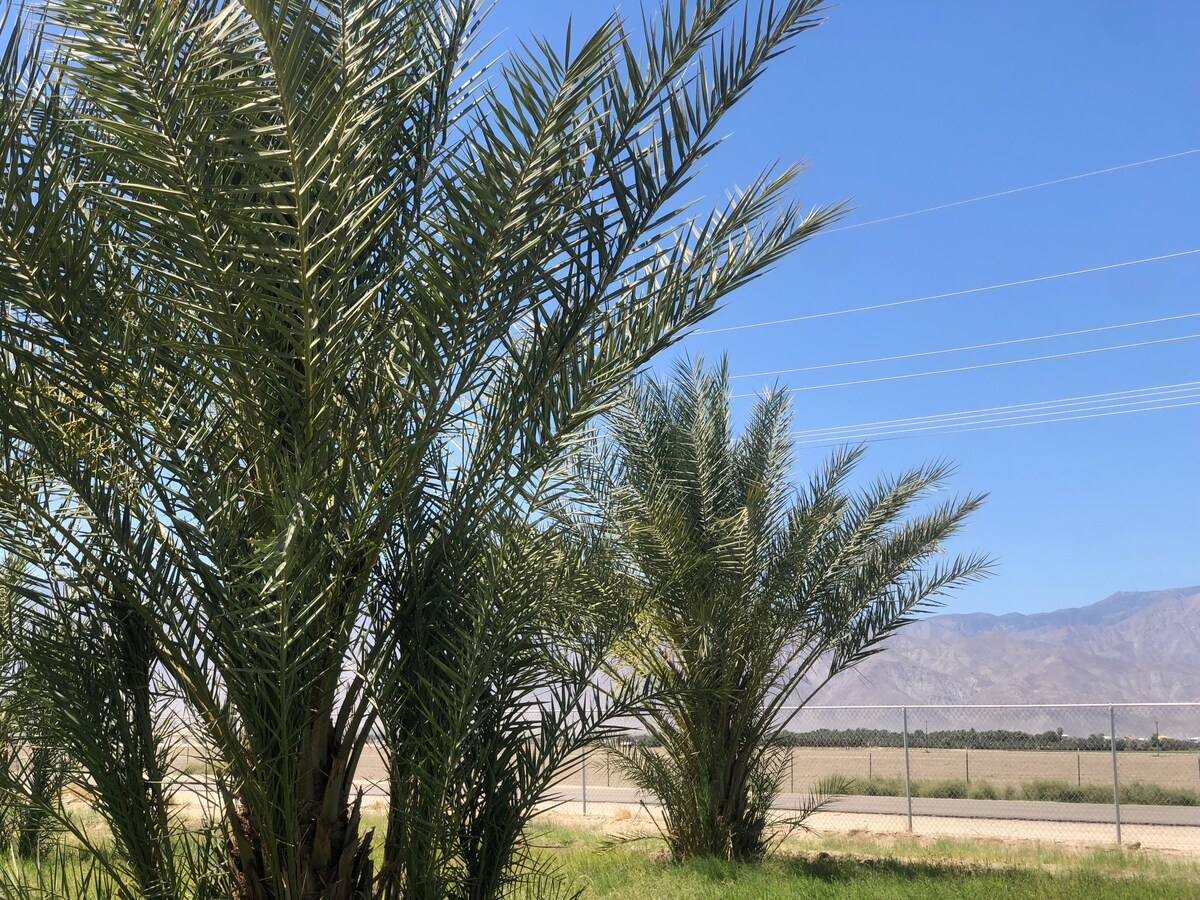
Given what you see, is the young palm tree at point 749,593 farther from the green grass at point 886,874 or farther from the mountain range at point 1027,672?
the mountain range at point 1027,672

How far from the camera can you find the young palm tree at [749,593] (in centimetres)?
1098

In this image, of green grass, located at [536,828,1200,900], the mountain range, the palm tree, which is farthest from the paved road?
the mountain range

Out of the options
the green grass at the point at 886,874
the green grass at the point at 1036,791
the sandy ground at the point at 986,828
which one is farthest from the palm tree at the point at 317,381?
the green grass at the point at 1036,791

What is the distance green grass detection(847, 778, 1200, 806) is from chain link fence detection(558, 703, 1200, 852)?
0.08 ft

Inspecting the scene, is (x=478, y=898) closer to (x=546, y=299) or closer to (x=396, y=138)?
(x=546, y=299)

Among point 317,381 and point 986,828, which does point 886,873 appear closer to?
point 986,828

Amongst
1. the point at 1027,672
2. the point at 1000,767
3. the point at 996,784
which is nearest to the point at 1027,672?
the point at 1027,672

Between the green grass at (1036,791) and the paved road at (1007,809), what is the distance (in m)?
0.63

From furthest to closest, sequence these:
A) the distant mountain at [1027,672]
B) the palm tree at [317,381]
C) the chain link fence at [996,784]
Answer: the distant mountain at [1027,672]
the chain link fence at [996,784]
the palm tree at [317,381]

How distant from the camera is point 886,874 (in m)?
10.5

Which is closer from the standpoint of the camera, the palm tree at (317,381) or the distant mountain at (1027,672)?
the palm tree at (317,381)

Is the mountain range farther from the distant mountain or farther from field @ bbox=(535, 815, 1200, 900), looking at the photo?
field @ bbox=(535, 815, 1200, 900)

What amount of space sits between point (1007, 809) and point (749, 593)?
11.8 m

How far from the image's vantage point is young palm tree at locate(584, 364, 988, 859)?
36.0ft
